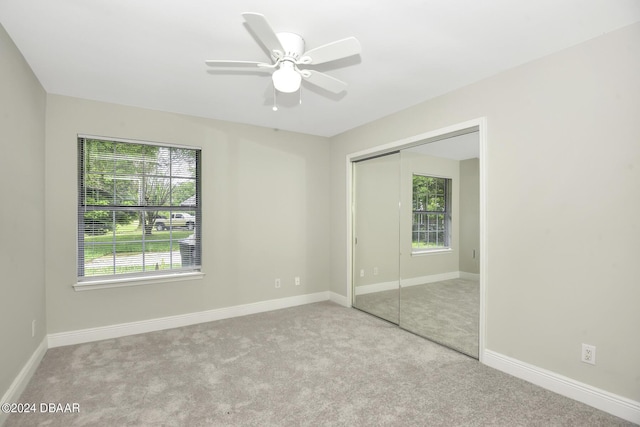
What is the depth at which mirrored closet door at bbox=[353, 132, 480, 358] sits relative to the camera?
3020mm

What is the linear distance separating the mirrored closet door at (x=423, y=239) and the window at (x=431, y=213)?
11 millimetres

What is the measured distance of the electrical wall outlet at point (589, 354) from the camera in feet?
7.04

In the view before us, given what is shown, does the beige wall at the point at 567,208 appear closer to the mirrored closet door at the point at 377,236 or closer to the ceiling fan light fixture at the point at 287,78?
the mirrored closet door at the point at 377,236

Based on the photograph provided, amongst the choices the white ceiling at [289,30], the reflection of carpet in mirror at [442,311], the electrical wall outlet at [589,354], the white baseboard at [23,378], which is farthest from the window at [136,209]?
the electrical wall outlet at [589,354]

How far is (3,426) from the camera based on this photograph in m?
1.93

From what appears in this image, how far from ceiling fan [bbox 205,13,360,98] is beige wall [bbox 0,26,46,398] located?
150 centimetres

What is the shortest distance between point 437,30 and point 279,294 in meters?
3.55

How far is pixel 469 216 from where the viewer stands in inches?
119

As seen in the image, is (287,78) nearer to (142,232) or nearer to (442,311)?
(142,232)

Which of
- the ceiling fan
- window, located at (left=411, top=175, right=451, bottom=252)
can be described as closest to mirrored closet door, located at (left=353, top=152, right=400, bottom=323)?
window, located at (left=411, top=175, right=451, bottom=252)

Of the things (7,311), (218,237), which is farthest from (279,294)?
(7,311)

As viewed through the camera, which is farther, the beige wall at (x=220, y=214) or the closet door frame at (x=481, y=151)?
the beige wall at (x=220, y=214)

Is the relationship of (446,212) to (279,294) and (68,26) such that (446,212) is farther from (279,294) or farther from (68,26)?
(68,26)

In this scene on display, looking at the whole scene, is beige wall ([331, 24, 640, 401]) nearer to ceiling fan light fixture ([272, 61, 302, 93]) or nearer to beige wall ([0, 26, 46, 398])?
ceiling fan light fixture ([272, 61, 302, 93])
